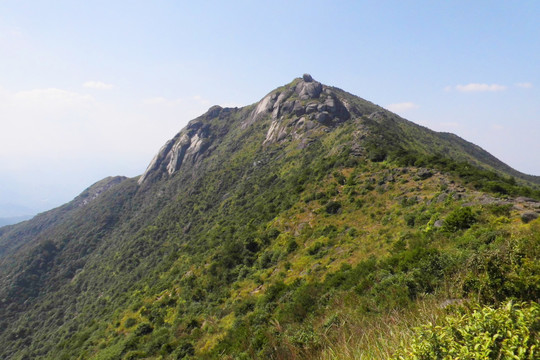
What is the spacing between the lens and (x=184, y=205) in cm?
6119

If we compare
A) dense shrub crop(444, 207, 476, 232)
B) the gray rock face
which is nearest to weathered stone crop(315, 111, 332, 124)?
the gray rock face

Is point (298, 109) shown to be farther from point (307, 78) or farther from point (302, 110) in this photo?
point (307, 78)

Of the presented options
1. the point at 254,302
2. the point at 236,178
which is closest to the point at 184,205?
the point at 236,178

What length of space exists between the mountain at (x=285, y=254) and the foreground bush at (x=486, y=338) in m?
0.77

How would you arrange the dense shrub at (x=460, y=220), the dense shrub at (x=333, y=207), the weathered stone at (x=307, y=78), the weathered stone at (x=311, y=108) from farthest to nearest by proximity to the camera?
1. the weathered stone at (x=307, y=78)
2. the weathered stone at (x=311, y=108)
3. the dense shrub at (x=333, y=207)
4. the dense shrub at (x=460, y=220)

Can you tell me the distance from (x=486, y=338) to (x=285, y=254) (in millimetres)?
19911

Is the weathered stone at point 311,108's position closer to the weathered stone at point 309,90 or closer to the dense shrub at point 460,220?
the weathered stone at point 309,90

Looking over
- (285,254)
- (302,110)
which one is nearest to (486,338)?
(285,254)

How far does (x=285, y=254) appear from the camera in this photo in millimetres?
21906

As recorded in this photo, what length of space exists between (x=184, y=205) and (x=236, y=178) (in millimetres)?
14880

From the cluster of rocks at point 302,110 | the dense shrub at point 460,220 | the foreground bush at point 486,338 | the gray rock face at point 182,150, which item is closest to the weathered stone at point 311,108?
the cluster of rocks at point 302,110

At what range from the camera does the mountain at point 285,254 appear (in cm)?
641

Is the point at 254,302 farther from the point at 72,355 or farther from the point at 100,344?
the point at 72,355

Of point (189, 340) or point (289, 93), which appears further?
point (289, 93)
